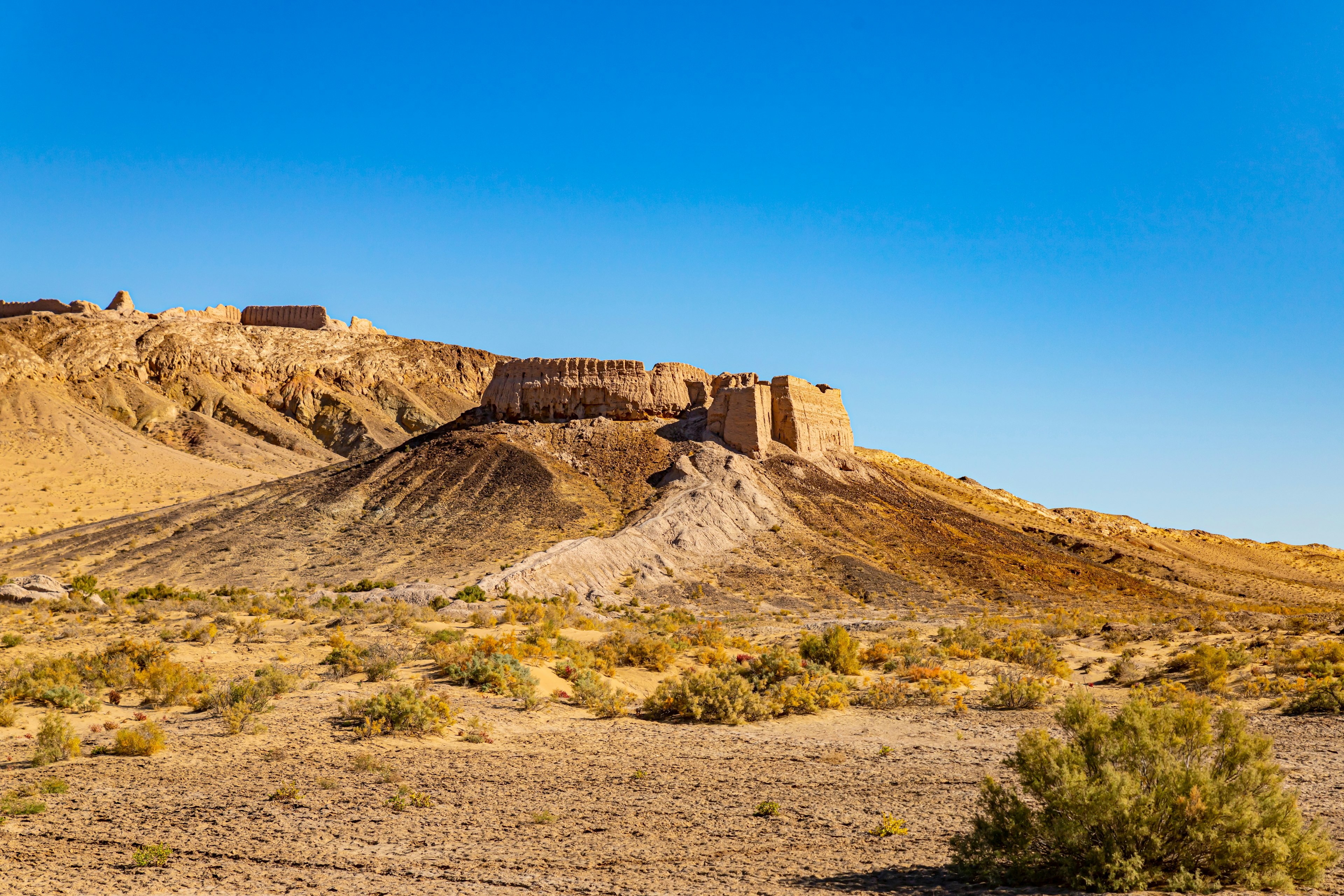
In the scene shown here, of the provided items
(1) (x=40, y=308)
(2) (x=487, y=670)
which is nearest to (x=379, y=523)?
(2) (x=487, y=670)

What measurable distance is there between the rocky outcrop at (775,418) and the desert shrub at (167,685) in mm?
40469

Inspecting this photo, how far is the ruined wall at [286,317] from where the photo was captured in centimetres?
10969

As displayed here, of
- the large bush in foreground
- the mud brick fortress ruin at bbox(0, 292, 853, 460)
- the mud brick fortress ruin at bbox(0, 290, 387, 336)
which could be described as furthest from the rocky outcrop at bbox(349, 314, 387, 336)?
the large bush in foreground

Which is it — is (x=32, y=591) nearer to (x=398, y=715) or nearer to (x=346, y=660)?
(x=346, y=660)

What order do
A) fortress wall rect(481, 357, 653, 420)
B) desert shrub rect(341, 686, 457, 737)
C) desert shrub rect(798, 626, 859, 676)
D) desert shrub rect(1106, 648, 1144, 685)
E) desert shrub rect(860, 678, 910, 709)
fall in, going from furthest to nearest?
fortress wall rect(481, 357, 653, 420), desert shrub rect(798, 626, 859, 676), desert shrub rect(1106, 648, 1144, 685), desert shrub rect(860, 678, 910, 709), desert shrub rect(341, 686, 457, 737)

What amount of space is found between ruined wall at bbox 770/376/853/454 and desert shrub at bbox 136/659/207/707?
43.0 m

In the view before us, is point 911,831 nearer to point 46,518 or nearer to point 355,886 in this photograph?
point 355,886

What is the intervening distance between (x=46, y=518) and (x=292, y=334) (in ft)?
169

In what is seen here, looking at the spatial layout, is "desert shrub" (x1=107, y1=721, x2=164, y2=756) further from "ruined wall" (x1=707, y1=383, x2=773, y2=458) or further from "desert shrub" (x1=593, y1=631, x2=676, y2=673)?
"ruined wall" (x1=707, y1=383, x2=773, y2=458)

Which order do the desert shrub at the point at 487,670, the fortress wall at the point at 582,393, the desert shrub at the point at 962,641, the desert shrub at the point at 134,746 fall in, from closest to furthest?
1. the desert shrub at the point at 134,746
2. the desert shrub at the point at 487,670
3. the desert shrub at the point at 962,641
4. the fortress wall at the point at 582,393

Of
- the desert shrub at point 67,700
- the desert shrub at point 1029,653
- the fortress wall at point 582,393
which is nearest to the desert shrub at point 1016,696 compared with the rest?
the desert shrub at point 1029,653

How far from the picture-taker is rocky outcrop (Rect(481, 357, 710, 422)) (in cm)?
5841

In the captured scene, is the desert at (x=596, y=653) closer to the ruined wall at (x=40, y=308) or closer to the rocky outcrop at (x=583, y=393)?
the rocky outcrop at (x=583, y=393)

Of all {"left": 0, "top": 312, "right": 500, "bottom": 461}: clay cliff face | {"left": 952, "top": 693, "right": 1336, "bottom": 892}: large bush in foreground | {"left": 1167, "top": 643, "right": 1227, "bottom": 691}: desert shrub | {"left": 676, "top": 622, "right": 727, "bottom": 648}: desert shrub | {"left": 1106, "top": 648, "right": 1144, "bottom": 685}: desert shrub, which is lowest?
{"left": 676, "top": 622, "right": 727, "bottom": 648}: desert shrub
